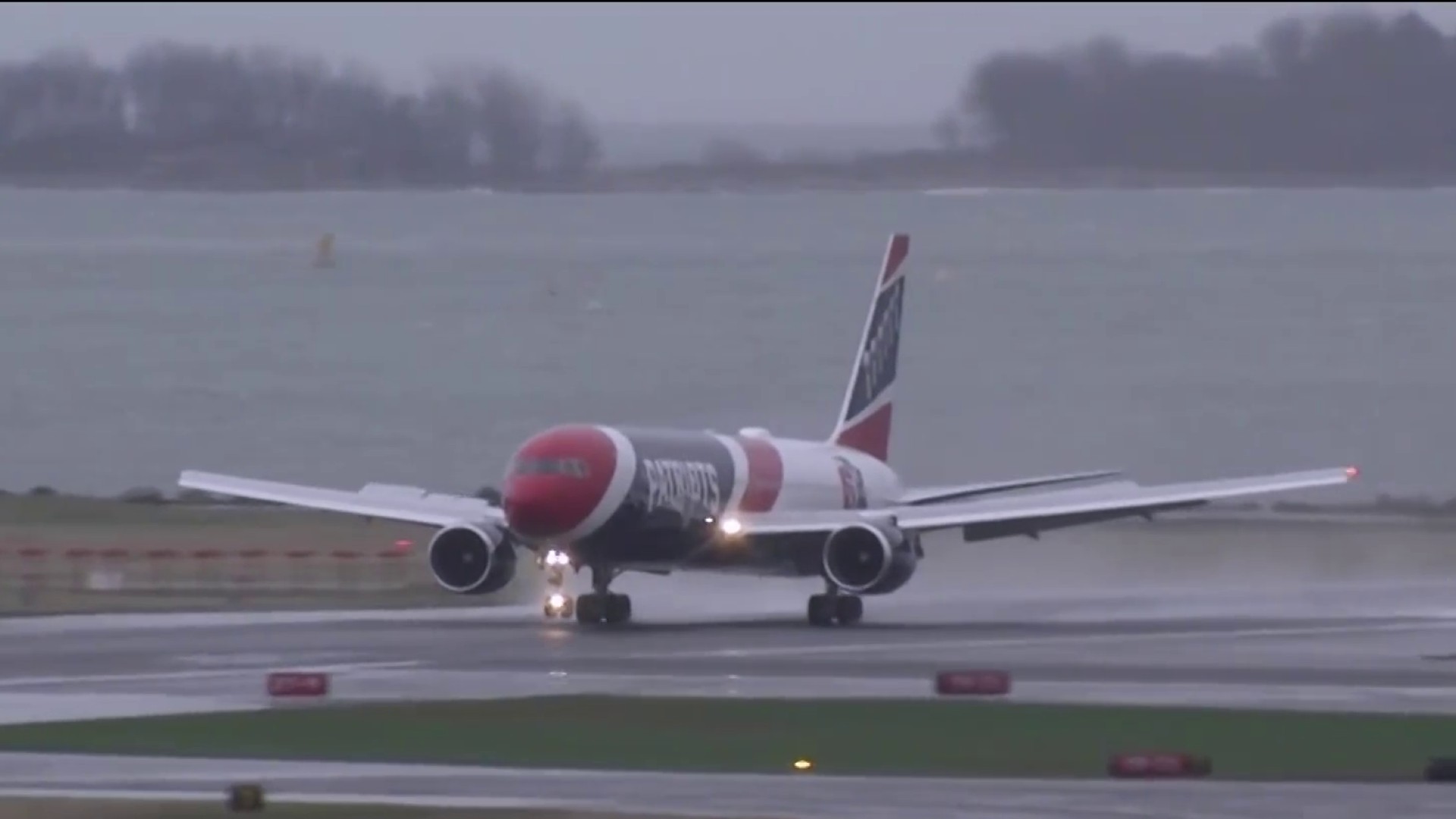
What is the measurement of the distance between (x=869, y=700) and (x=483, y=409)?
325 feet

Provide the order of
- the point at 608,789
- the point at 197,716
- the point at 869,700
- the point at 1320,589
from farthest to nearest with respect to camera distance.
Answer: the point at 1320,589 < the point at 869,700 < the point at 197,716 < the point at 608,789

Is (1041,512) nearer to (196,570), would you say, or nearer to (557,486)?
(557,486)

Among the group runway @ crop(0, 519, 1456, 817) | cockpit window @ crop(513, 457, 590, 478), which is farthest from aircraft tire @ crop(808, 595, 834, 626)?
cockpit window @ crop(513, 457, 590, 478)

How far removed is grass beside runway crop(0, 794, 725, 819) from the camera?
2072 centimetres

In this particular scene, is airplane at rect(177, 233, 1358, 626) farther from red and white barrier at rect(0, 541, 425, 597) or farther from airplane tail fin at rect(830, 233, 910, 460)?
airplane tail fin at rect(830, 233, 910, 460)

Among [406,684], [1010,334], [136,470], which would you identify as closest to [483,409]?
[136,470]

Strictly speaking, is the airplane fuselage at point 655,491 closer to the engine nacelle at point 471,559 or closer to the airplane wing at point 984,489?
the engine nacelle at point 471,559

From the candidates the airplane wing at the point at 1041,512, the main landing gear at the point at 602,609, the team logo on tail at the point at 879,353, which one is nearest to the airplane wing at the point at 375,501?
the main landing gear at the point at 602,609

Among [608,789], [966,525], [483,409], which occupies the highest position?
[483,409]

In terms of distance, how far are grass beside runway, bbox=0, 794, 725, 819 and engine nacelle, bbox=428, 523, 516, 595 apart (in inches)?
918

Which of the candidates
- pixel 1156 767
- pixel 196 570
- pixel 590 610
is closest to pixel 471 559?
pixel 590 610

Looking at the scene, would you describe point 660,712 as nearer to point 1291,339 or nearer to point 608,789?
point 608,789

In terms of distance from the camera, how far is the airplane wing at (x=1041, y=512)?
1800 inches

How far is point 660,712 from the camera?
28656 mm
